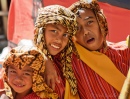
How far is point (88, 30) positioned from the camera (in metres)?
1.56

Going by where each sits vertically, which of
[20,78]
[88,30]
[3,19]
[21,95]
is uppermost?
[88,30]

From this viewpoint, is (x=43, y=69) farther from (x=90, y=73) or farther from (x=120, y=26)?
(x=120, y=26)

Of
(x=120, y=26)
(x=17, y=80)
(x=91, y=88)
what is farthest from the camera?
(x=120, y=26)

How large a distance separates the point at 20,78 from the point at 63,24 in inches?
12.4

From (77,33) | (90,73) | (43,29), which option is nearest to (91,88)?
(90,73)

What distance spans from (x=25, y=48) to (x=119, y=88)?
53 cm

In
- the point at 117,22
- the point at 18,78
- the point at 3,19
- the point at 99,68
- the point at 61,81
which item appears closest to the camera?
the point at 18,78

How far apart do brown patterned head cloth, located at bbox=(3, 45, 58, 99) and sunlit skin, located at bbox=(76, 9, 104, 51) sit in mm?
271

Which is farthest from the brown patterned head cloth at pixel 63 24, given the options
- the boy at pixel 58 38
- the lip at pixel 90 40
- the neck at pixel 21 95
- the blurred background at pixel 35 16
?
the blurred background at pixel 35 16

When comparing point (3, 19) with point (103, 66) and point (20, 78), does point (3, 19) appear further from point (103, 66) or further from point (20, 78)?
point (20, 78)

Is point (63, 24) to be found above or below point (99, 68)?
above

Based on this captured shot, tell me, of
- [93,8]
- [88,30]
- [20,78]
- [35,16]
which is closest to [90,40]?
[88,30]

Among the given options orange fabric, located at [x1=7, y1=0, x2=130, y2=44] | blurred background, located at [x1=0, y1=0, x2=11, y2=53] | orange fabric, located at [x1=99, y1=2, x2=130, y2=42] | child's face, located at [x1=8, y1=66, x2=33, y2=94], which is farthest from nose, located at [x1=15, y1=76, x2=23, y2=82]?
blurred background, located at [x1=0, y1=0, x2=11, y2=53]

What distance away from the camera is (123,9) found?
2.38m
